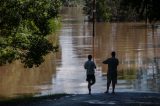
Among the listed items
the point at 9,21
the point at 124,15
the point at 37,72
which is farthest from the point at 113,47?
the point at 124,15

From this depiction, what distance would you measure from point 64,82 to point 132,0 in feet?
54.9

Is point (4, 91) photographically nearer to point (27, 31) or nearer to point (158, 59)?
point (27, 31)

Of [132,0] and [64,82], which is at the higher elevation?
[132,0]

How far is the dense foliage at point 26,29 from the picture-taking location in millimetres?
20781

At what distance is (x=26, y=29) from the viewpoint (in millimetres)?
25359

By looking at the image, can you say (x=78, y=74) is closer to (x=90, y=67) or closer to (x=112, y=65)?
(x=90, y=67)

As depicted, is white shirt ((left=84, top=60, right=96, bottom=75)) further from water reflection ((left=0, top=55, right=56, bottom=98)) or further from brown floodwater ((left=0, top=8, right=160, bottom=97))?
water reflection ((left=0, top=55, right=56, bottom=98))

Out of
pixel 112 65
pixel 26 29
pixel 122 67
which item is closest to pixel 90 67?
pixel 112 65

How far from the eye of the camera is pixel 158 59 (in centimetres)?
4231

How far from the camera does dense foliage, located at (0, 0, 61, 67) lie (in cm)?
2078

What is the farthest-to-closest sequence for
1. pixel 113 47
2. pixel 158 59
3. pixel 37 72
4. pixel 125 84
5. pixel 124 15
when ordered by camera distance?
1. pixel 124 15
2. pixel 113 47
3. pixel 158 59
4. pixel 37 72
5. pixel 125 84

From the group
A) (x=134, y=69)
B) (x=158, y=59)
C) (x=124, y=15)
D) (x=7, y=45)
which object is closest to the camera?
(x=7, y=45)

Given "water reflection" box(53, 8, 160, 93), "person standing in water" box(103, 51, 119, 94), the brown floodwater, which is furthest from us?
the brown floodwater

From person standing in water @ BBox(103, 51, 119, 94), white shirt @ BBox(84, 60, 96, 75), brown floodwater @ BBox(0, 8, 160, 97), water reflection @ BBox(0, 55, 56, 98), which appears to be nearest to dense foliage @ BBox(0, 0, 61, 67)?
brown floodwater @ BBox(0, 8, 160, 97)
